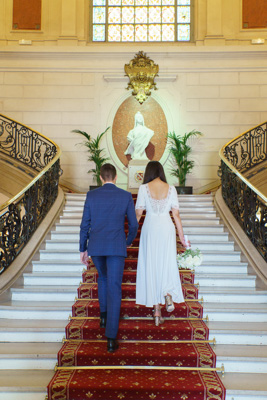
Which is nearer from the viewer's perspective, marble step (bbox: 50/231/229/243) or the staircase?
the staircase

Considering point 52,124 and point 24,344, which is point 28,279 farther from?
point 52,124

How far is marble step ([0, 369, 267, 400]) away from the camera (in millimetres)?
3270

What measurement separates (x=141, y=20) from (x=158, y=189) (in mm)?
9080

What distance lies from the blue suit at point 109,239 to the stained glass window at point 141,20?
29.9ft

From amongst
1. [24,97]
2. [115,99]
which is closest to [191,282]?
[115,99]

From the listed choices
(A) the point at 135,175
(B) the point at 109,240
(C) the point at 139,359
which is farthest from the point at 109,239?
(A) the point at 135,175

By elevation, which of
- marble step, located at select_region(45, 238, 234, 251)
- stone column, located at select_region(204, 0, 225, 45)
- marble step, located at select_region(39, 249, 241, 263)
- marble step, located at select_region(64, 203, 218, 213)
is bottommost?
marble step, located at select_region(39, 249, 241, 263)

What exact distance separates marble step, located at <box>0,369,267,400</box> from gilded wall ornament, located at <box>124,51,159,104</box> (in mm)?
8452

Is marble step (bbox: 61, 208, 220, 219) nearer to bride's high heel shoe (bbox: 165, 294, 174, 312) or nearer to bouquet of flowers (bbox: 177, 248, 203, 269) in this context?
bouquet of flowers (bbox: 177, 248, 203, 269)

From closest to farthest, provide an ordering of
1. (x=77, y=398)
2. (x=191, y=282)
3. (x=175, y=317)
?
(x=77, y=398)
(x=175, y=317)
(x=191, y=282)

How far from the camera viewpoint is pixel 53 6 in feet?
37.3

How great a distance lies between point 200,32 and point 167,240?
8.79 metres

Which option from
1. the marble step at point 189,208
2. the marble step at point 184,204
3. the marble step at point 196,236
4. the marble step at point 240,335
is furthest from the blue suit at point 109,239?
the marble step at point 184,204

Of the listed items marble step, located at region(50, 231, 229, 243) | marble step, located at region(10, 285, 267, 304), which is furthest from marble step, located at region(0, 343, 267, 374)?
marble step, located at region(50, 231, 229, 243)
